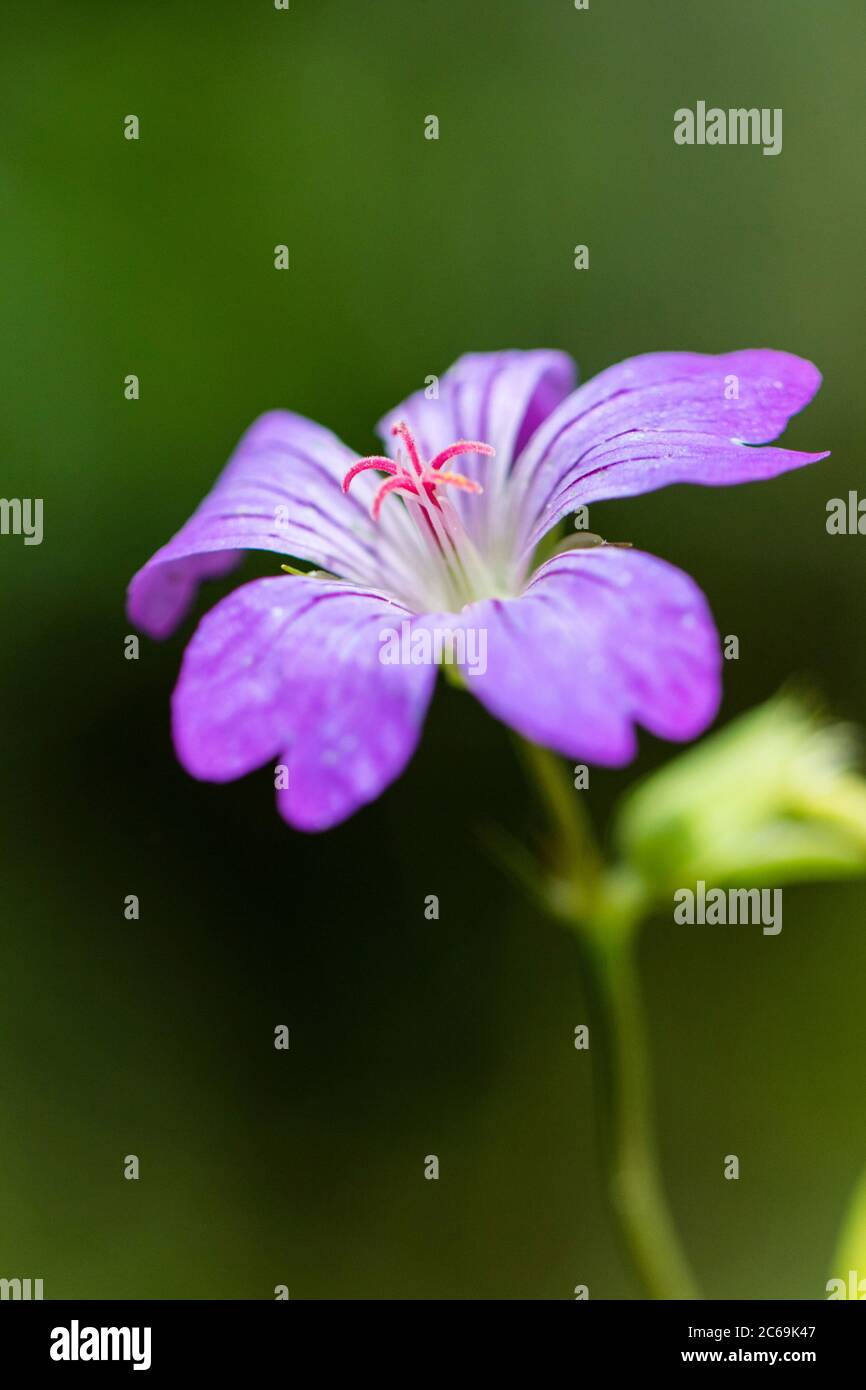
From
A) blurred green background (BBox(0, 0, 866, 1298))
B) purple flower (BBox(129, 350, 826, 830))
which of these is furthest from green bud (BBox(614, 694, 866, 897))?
blurred green background (BBox(0, 0, 866, 1298))

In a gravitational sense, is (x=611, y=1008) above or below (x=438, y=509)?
below

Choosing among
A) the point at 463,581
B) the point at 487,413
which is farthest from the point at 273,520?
the point at 487,413

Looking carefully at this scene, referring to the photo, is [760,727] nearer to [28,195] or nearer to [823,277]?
[823,277]

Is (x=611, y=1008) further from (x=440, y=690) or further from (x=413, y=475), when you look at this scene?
(x=440, y=690)

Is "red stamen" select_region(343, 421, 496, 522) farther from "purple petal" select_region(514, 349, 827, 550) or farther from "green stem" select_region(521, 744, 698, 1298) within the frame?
"green stem" select_region(521, 744, 698, 1298)

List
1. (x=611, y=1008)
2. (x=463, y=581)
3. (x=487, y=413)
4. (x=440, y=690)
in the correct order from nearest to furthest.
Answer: (x=611, y=1008), (x=463, y=581), (x=487, y=413), (x=440, y=690)

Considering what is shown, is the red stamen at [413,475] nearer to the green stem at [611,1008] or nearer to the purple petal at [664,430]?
the purple petal at [664,430]
